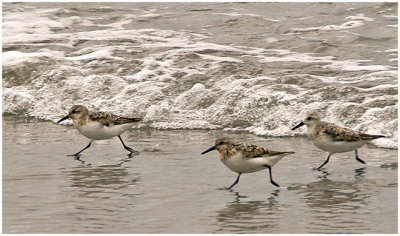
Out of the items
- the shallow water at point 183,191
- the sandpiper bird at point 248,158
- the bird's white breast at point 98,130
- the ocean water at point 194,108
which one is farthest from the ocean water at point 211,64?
the sandpiper bird at point 248,158

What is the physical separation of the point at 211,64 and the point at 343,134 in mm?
6622

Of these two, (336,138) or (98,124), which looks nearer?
(336,138)

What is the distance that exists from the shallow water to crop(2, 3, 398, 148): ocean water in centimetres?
138

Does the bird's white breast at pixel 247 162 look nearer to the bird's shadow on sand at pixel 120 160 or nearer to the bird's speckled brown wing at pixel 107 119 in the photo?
the bird's shadow on sand at pixel 120 160

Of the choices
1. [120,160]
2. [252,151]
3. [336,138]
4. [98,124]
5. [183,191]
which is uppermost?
[252,151]

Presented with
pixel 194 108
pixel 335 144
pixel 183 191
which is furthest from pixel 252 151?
pixel 194 108

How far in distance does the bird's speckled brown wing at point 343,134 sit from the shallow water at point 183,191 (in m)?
0.44

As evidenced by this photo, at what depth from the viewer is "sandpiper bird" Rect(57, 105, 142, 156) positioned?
1067cm

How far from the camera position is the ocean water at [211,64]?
12.6 meters

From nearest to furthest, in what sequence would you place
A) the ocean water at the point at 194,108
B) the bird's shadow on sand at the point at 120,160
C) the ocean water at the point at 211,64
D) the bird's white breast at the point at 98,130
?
the ocean water at the point at 194,108 < the bird's shadow on sand at the point at 120,160 < the bird's white breast at the point at 98,130 < the ocean water at the point at 211,64

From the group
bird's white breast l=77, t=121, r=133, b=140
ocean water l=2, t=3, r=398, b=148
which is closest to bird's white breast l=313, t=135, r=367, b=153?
ocean water l=2, t=3, r=398, b=148

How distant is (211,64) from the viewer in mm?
15625

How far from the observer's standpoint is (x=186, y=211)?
7.40 meters

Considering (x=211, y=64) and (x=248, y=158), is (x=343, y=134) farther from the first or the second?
(x=211, y=64)
